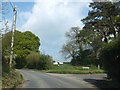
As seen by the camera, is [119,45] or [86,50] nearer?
[119,45]

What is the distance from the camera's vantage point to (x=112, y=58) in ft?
98.4

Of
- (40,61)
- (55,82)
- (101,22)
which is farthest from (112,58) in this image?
(40,61)

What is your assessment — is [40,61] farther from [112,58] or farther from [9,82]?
[112,58]

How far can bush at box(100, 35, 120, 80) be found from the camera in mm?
28875

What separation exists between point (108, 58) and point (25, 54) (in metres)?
69.8

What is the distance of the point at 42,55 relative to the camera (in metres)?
89.9

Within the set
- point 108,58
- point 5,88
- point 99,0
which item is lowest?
point 5,88

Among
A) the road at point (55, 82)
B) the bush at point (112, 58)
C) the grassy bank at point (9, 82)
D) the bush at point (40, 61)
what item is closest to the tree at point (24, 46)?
the bush at point (40, 61)

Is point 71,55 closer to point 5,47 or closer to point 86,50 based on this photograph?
point 86,50

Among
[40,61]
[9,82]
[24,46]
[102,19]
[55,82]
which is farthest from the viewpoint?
[24,46]

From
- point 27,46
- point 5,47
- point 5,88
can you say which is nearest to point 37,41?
point 27,46

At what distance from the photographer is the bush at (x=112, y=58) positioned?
2888 cm

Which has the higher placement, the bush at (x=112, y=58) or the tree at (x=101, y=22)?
the tree at (x=101, y=22)

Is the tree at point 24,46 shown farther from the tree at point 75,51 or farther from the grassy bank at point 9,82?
the grassy bank at point 9,82
